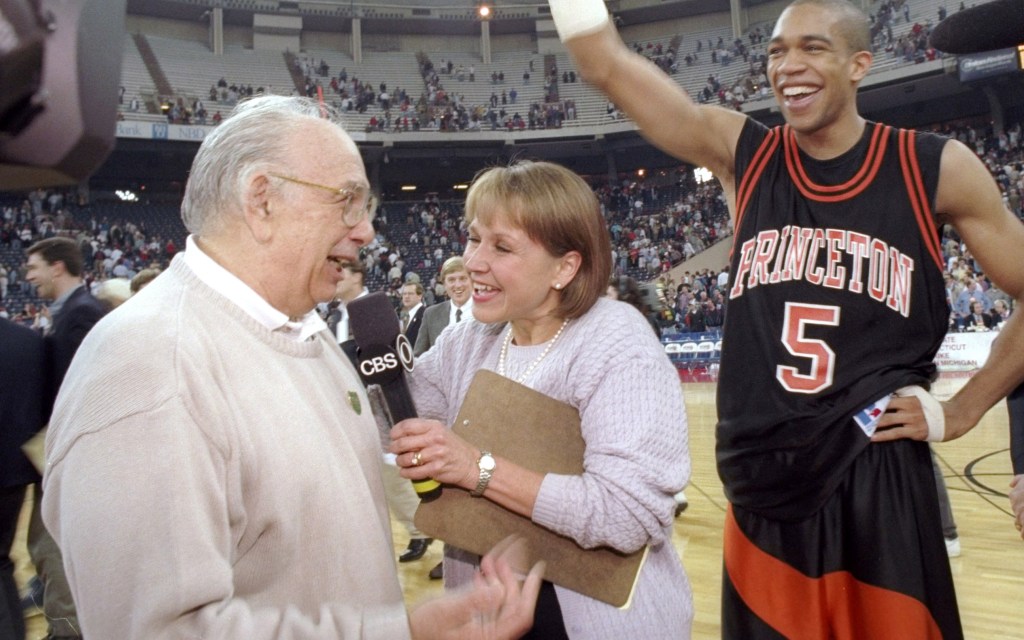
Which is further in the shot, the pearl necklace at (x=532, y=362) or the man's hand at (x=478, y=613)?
the pearl necklace at (x=532, y=362)

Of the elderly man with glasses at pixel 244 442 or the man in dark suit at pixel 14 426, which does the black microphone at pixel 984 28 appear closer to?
the elderly man with glasses at pixel 244 442

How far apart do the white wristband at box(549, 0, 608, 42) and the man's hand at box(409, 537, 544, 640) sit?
3.73 feet

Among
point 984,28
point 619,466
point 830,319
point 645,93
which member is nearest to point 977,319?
point 830,319

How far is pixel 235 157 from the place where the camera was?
3.72 feet

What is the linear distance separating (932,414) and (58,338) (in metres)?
3.30

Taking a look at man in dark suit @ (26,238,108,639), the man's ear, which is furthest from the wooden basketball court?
the man's ear

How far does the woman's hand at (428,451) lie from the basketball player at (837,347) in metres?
0.73

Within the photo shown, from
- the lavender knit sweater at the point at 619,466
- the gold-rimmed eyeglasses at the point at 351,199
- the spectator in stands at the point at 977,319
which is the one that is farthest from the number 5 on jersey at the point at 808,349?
the spectator in stands at the point at 977,319

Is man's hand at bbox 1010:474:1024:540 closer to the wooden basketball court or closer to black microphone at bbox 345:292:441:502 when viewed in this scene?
the wooden basketball court

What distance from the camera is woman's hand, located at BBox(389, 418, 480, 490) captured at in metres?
1.17

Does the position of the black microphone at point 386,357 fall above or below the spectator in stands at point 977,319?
above

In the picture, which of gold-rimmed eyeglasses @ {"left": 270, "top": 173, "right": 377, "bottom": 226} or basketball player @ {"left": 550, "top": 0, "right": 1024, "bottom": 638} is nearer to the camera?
gold-rimmed eyeglasses @ {"left": 270, "top": 173, "right": 377, "bottom": 226}

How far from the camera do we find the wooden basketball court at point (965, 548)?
3145 mm

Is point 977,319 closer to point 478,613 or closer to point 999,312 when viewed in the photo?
point 999,312
